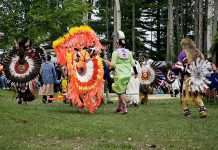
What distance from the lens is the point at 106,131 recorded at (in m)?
9.91

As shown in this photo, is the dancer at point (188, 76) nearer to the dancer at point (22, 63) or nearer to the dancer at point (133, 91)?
the dancer at point (22, 63)

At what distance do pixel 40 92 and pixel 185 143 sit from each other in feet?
39.5

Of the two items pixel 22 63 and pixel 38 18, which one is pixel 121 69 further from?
pixel 38 18

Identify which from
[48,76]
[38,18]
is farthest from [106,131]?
[38,18]

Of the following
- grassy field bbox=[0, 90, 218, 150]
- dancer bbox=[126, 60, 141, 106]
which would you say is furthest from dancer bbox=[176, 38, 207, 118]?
dancer bbox=[126, 60, 141, 106]

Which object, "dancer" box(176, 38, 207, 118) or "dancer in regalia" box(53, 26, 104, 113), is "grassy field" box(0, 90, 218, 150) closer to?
"dancer" box(176, 38, 207, 118)

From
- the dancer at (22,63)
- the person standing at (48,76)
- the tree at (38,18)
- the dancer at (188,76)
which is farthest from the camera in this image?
the tree at (38,18)

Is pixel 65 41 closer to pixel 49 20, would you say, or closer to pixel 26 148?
pixel 26 148

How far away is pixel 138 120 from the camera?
12.1m

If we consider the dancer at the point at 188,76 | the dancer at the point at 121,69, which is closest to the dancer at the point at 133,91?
the dancer at the point at 121,69

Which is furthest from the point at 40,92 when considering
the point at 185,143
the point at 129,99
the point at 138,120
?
the point at 185,143

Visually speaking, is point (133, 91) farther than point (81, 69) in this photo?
Yes

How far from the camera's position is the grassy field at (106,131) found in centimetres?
831

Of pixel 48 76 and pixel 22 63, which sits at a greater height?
pixel 22 63
